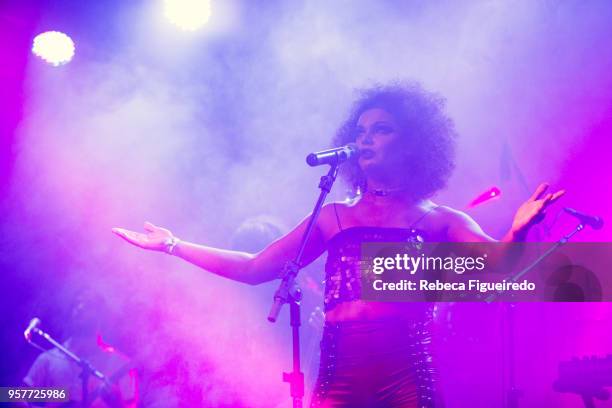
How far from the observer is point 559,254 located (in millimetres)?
4438

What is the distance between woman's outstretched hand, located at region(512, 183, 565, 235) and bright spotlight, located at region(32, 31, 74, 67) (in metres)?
4.94

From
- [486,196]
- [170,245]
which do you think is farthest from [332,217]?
[486,196]

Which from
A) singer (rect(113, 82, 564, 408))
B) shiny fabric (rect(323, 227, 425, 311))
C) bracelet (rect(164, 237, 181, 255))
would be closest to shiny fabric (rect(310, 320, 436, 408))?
singer (rect(113, 82, 564, 408))

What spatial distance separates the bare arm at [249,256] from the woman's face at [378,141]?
0.40 m

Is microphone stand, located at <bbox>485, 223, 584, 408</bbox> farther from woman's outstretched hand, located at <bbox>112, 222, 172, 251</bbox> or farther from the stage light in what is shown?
woman's outstretched hand, located at <bbox>112, 222, 172, 251</bbox>

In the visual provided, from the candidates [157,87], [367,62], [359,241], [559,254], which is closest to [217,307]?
[157,87]

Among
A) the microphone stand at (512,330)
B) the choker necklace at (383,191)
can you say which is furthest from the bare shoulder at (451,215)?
the microphone stand at (512,330)

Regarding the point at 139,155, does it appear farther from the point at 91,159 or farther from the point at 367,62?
the point at 367,62

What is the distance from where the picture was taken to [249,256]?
2883 mm

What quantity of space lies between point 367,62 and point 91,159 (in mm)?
2791

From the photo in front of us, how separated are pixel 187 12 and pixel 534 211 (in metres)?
4.44

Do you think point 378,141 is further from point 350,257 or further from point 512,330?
point 512,330

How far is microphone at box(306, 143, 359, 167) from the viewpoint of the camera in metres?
2.31

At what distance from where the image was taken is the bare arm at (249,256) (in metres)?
2.76
